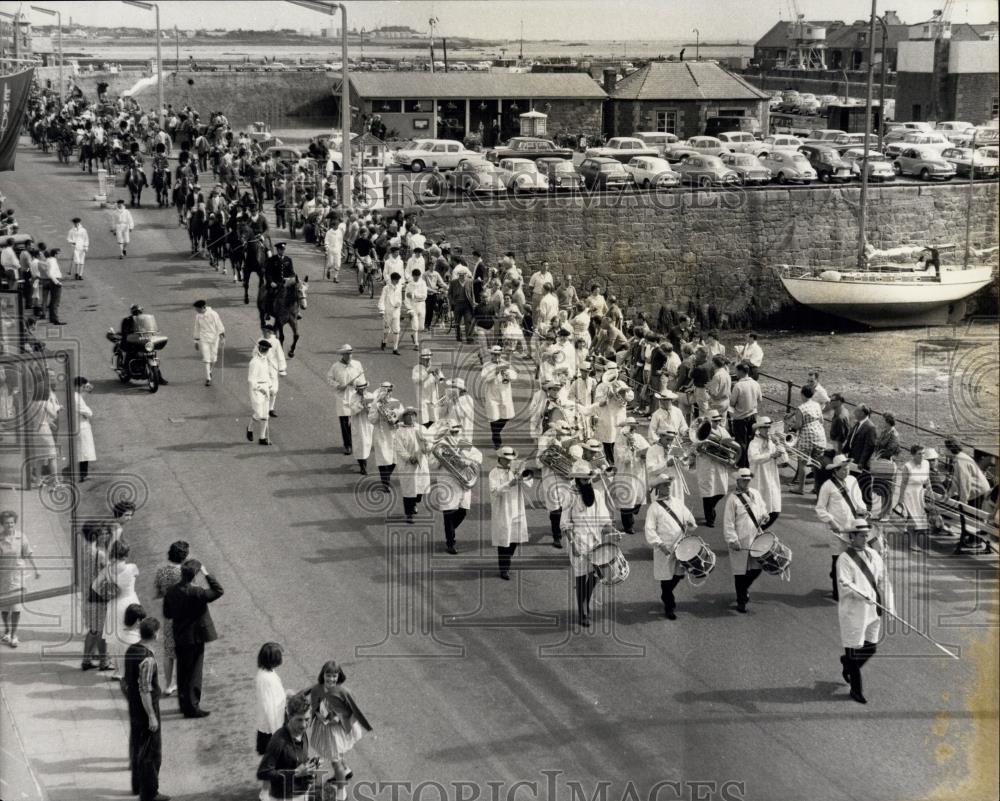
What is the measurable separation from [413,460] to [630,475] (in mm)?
2530

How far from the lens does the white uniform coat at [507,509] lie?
527 inches

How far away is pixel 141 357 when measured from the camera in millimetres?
19656

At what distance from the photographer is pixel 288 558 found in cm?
1408

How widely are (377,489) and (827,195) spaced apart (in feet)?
90.5

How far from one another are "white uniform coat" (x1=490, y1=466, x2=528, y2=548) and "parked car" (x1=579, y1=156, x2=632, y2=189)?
26081 mm

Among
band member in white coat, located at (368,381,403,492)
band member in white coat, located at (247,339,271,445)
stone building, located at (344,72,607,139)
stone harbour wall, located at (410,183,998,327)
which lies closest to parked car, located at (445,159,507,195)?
stone harbour wall, located at (410,183,998,327)

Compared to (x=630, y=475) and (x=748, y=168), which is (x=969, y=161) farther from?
(x=630, y=475)

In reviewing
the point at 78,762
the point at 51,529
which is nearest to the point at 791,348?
the point at 51,529

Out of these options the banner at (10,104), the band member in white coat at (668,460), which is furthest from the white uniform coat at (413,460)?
the banner at (10,104)

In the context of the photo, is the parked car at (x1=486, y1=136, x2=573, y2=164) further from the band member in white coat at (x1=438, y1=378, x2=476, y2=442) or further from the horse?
the band member in white coat at (x1=438, y1=378, x2=476, y2=442)

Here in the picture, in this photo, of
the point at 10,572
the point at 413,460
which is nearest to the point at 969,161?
the point at 413,460

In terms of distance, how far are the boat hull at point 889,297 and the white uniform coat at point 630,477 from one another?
23.6 meters

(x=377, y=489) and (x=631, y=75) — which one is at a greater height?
(x=631, y=75)

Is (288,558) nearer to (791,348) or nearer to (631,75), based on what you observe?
(791,348)
